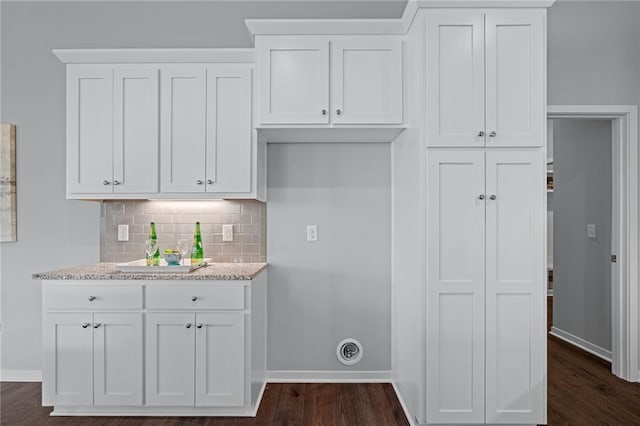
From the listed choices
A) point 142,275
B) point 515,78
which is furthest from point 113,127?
point 515,78

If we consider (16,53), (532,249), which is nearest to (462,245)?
(532,249)

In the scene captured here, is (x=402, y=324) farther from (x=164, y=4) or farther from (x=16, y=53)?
(x=16, y=53)

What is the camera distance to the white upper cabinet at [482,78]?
2178 millimetres

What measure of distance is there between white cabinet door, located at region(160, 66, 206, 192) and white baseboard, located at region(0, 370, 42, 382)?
5.88ft

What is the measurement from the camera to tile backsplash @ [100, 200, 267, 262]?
3.01 metres

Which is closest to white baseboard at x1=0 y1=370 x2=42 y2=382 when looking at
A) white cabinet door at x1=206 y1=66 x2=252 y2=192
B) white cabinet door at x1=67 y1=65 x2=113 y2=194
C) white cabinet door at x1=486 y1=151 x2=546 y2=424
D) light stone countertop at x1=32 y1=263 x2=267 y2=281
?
light stone countertop at x1=32 y1=263 x2=267 y2=281

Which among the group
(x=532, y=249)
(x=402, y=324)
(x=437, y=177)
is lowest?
(x=402, y=324)

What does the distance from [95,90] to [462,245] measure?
8.22 feet

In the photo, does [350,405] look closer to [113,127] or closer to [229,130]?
[229,130]

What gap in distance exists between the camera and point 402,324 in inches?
106

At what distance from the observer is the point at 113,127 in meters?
2.69

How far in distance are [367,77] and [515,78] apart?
0.84 meters

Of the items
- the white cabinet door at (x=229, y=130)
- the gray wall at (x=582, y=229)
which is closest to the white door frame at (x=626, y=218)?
the gray wall at (x=582, y=229)

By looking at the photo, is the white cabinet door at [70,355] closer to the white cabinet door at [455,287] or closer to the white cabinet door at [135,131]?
the white cabinet door at [135,131]
